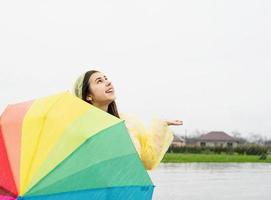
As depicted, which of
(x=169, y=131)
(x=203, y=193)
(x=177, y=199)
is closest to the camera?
(x=169, y=131)

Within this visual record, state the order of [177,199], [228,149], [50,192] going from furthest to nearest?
1. [228,149]
2. [177,199]
3. [50,192]

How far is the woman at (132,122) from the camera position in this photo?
10.6 ft

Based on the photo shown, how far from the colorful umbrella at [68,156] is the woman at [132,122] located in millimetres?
412

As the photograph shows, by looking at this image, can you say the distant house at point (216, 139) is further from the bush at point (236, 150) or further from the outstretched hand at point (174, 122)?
the outstretched hand at point (174, 122)

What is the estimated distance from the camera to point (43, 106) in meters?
2.80

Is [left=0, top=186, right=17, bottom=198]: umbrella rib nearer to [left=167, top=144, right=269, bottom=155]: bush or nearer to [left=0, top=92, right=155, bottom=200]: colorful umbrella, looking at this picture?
[left=0, top=92, right=155, bottom=200]: colorful umbrella

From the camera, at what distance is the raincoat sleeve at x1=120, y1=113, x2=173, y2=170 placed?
327 cm

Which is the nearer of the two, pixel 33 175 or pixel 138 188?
pixel 33 175

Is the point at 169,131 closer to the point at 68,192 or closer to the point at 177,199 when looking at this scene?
the point at 68,192

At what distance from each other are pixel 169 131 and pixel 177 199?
8313 millimetres

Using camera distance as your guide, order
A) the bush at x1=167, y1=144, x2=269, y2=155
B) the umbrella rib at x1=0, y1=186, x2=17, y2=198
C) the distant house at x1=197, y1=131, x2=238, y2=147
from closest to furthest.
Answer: the umbrella rib at x1=0, y1=186, x2=17, y2=198, the bush at x1=167, y1=144, x2=269, y2=155, the distant house at x1=197, y1=131, x2=238, y2=147

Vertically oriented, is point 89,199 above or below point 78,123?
below

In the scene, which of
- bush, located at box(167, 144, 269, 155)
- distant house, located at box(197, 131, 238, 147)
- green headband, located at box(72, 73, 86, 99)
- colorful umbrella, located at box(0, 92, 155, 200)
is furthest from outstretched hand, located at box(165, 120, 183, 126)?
distant house, located at box(197, 131, 238, 147)

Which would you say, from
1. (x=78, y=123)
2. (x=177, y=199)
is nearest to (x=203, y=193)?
(x=177, y=199)
